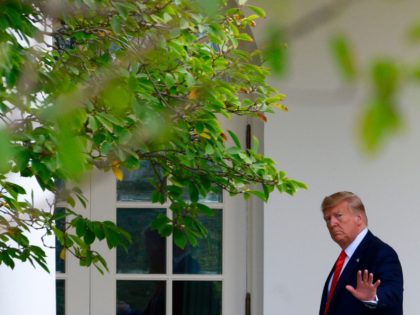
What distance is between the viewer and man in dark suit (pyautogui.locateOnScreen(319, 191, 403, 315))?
5.13 m

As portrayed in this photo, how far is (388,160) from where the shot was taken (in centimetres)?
679

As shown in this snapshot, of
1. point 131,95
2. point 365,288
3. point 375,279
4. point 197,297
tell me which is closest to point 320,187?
point 197,297

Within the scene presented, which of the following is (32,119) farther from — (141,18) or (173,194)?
(173,194)

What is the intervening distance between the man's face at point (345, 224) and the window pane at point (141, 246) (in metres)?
1.95

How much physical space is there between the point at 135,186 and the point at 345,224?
2.12m

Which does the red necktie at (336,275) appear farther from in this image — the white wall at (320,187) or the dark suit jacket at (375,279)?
the white wall at (320,187)

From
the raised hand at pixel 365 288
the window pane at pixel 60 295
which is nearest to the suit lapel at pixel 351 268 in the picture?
the raised hand at pixel 365 288

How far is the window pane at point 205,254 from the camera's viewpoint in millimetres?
7289

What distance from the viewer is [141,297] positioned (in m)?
7.30

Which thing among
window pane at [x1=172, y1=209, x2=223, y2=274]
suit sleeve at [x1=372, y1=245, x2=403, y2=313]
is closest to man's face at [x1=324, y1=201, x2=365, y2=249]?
suit sleeve at [x1=372, y1=245, x2=403, y2=313]

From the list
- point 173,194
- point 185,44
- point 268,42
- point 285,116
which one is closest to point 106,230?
point 173,194

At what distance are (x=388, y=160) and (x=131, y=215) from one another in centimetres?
171

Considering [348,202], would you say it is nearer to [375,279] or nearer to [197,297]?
[375,279]

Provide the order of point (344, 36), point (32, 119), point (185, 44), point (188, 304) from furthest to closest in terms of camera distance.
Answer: point (188, 304) < point (185, 44) < point (32, 119) < point (344, 36)
